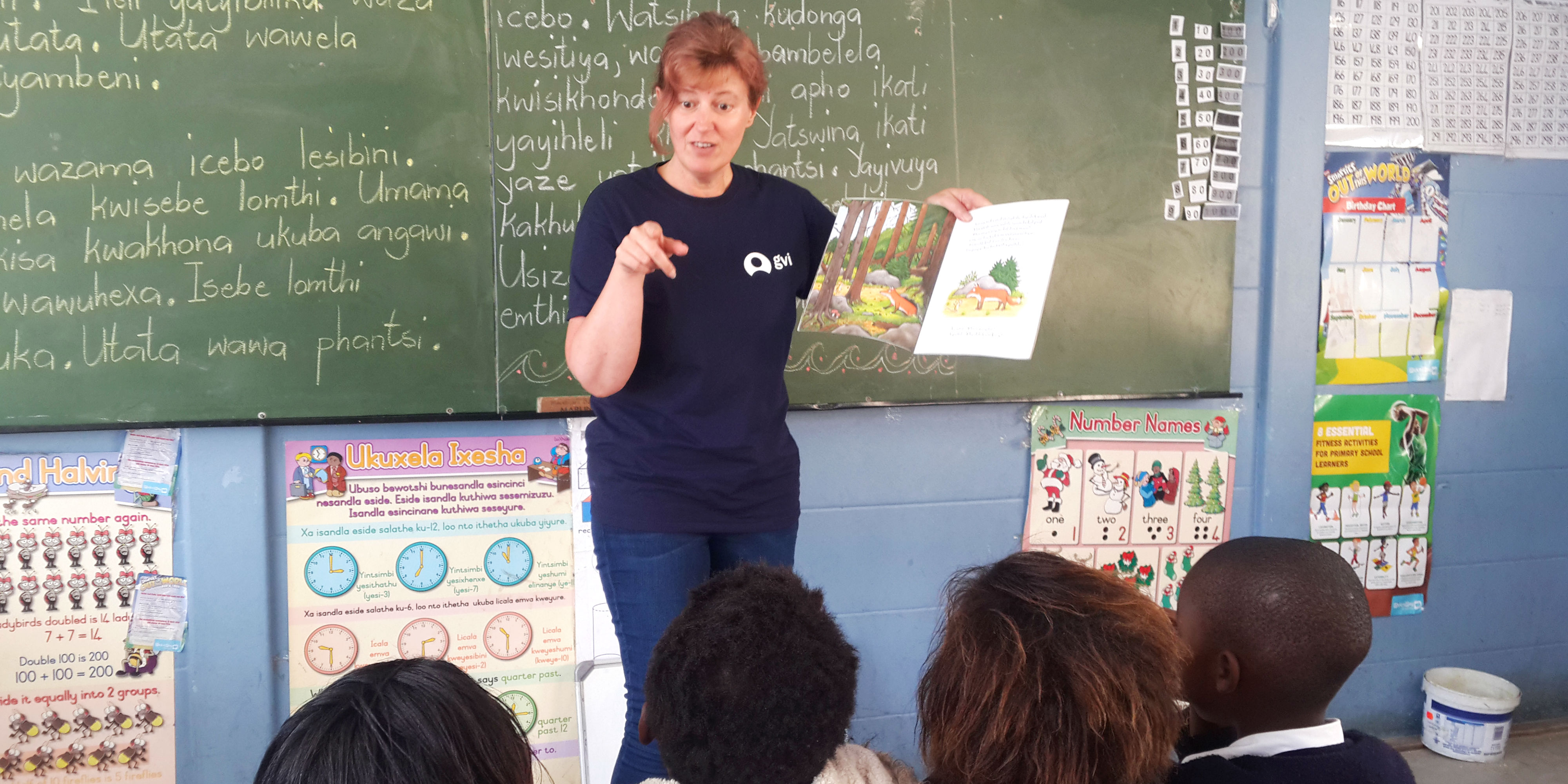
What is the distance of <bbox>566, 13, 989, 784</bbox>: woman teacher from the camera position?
148 cm

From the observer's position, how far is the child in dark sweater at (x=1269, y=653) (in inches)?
45.6

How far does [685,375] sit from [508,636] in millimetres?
1115

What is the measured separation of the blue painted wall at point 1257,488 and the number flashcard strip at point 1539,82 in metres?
0.07

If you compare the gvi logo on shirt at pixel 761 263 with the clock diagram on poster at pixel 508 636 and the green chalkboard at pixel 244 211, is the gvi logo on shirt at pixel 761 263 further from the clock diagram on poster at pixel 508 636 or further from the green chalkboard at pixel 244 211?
the clock diagram on poster at pixel 508 636

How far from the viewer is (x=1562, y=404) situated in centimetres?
294

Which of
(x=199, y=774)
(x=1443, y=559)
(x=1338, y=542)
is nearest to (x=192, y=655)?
(x=199, y=774)

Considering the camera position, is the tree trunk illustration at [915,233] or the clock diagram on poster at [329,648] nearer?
the tree trunk illustration at [915,233]

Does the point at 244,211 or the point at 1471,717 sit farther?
the point at 1471,717

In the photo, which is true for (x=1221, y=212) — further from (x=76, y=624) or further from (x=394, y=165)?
(x=76, y=624)

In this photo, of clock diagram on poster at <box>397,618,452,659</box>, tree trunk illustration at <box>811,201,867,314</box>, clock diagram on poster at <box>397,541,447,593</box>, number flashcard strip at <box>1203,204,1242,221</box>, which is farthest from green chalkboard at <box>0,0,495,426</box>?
number flashcard strip at <box>1203,204,1242,221</box>

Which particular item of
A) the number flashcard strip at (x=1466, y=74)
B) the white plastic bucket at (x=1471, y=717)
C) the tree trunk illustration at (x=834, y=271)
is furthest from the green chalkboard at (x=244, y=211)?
the white plastic bucket at (x=1471, y=717)

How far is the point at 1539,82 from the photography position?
112 inches

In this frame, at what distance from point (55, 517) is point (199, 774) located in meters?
0.64

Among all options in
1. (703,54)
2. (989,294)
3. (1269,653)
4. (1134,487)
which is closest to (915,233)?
(989,294)
